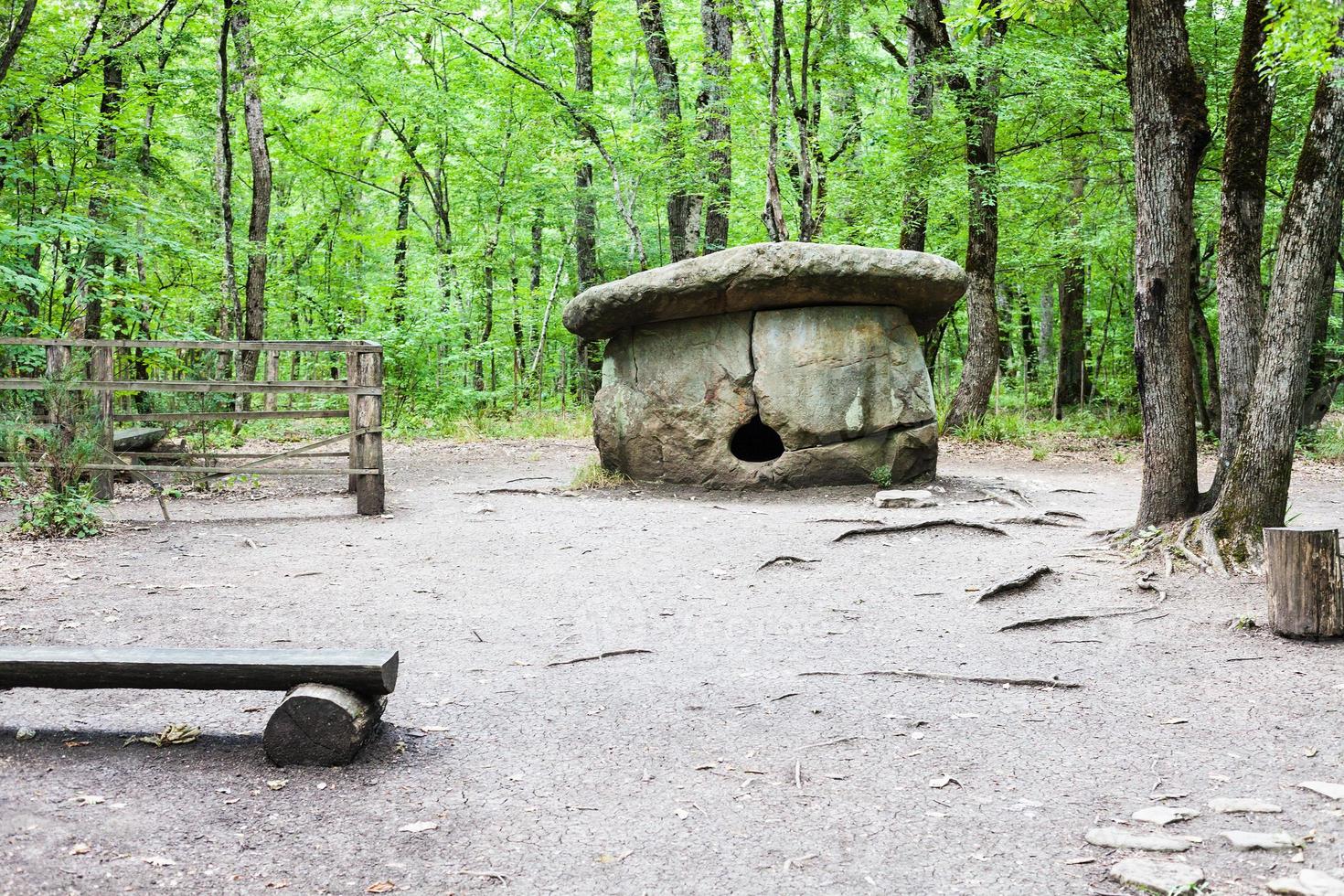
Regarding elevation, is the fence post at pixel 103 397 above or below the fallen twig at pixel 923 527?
above

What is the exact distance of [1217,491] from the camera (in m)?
5.88

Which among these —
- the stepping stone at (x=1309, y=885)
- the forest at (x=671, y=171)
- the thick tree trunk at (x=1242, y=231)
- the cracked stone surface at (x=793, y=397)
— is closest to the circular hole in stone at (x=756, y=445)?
the cracked stone surface at (x=793, y=397)

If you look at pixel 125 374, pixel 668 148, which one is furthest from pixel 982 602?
pixel 125 374

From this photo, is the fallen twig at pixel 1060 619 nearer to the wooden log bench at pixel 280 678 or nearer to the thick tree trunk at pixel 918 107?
the wooden log bench at pixel 280 678

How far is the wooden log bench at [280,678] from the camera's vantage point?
3.24 m

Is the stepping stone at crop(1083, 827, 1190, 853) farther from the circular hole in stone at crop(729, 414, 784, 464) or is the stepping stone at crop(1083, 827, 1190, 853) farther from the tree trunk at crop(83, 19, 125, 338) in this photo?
the tree trunk at crop(83, 19, 125, 338)

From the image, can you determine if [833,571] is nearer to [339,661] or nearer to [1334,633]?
[1334,633]

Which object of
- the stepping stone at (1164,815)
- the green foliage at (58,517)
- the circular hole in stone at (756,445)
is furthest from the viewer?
the circular hole in stone at (756,445)

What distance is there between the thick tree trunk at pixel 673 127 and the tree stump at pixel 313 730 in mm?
11594

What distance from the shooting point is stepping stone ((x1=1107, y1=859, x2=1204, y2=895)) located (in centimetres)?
238

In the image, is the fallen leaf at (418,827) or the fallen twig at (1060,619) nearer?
the fallen leaf at (418,827)

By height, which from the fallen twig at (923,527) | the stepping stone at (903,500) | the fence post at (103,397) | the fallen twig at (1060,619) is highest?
the fence post at (103,397)

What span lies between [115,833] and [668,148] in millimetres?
12491

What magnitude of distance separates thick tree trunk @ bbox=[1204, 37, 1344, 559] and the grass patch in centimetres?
581
